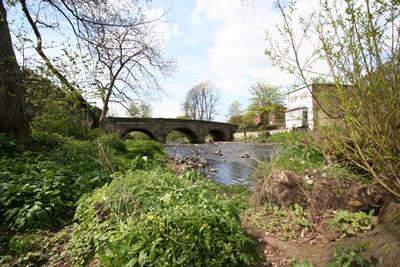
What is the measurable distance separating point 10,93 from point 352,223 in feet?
24.5

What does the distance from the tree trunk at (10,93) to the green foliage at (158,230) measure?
5099 mm

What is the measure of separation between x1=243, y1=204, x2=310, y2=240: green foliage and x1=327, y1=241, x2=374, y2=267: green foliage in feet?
2.54

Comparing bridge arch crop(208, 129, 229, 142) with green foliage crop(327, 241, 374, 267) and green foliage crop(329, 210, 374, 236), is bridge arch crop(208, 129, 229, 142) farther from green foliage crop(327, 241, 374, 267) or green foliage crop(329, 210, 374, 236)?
green foliage crop(327, 241, 374, 267)

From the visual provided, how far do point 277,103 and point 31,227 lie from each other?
13.9 ft

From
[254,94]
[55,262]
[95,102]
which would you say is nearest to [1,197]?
[55,262]

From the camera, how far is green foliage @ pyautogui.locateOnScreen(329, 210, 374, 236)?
278 cm

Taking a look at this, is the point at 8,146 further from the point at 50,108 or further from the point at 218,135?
the point at 218,135

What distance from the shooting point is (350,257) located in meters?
2.16

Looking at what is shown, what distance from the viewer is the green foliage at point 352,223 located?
278cm

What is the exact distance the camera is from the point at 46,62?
23.1ft

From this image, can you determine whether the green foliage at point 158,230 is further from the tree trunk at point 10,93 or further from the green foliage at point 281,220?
the tree trunk at point 10,93

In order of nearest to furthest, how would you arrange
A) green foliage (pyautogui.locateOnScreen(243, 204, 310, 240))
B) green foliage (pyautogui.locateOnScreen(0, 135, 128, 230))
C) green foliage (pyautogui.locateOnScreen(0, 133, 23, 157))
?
green foliage (pyautogui.locateOnScreen(243, 204, 310, 240)), green foliage (pyautogui.locateOnScreen(0, 135, 128, 230)), green foliage (pyautogui.locateOnScreen(0, 133, 23, 157))

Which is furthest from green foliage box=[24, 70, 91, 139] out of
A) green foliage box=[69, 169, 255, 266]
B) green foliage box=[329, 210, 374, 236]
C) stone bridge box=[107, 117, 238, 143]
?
stone bridge box=[107, 117, 238, 143]

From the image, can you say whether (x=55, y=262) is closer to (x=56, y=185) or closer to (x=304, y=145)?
(x=56, y=185)
